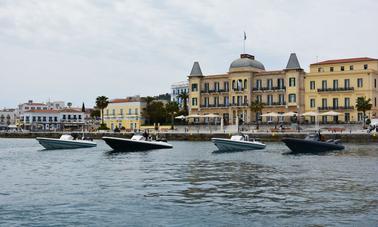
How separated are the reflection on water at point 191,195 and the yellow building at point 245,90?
67601mm

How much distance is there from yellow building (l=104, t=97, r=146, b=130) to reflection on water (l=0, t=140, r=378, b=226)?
92694mm

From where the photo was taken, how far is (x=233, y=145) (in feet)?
184

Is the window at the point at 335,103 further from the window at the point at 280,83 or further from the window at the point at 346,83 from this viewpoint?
the window at the point at 280,83

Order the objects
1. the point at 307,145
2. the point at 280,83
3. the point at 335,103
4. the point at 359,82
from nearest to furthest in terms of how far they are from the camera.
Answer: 1. the point at 307,145
2. the point at 359,82
3. the point at 335,103
4. the point at 280,83

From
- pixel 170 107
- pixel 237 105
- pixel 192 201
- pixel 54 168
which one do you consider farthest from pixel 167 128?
pixel 192 201

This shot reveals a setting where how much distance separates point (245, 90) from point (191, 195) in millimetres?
85649

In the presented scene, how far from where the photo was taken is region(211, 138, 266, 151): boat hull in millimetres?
55844

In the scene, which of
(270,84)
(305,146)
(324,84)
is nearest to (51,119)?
(270,84)

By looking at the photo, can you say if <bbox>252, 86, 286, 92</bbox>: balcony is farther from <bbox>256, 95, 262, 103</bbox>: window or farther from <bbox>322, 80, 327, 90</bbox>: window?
<bbox>322, 80, 327, 90</bbox>: window

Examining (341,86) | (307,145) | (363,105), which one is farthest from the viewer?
(341,86)

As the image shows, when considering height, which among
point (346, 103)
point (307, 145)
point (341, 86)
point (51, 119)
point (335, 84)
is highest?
point (335, 84)

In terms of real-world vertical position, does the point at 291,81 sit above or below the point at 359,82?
above

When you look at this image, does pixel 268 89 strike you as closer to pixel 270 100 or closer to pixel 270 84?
pixel 270 84

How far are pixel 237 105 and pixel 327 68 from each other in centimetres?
2006
